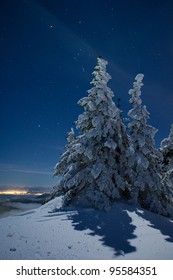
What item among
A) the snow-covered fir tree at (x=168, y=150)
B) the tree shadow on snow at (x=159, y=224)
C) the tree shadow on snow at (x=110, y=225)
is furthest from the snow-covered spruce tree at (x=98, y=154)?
the snow-covered fir tree at (x=168, y=150)

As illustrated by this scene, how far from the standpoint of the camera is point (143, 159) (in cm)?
1812

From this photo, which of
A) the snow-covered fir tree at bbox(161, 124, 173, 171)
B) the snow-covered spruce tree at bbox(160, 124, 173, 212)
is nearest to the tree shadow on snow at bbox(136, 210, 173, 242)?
the snow-covered spruce tree at bbox(160, 124, 173, 212)

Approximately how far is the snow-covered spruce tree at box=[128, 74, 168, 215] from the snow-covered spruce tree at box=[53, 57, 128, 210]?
2.96 feet

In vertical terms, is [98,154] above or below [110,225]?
above

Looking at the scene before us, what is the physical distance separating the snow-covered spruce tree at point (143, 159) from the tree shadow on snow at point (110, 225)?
2966mm

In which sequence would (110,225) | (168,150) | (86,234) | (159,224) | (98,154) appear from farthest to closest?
(168,150) < (98,154) < (159,224) < (110,225) < (86,234)

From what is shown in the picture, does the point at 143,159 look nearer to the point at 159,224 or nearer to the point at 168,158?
the point at 159,224

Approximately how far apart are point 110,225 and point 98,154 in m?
5.76

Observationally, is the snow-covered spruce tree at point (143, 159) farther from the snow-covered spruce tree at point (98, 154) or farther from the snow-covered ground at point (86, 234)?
the snow-covered ground at point (86, 234)

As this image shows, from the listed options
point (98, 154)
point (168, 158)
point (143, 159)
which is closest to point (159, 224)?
point (143, 159)

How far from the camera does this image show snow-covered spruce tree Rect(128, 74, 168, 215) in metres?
18.2
